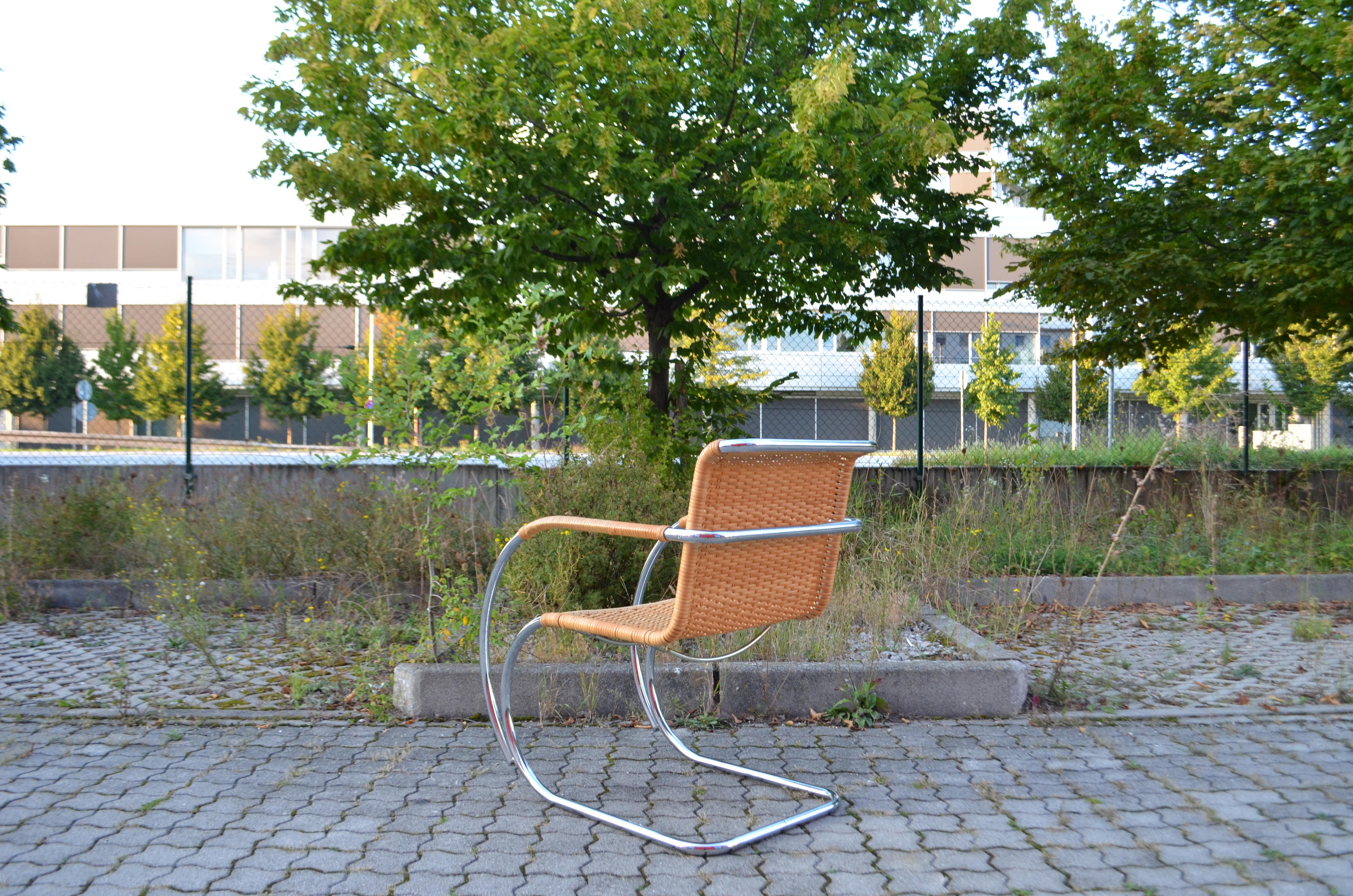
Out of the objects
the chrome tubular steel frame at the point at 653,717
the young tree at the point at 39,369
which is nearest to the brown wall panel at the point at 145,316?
the young tree at the point at 39,369

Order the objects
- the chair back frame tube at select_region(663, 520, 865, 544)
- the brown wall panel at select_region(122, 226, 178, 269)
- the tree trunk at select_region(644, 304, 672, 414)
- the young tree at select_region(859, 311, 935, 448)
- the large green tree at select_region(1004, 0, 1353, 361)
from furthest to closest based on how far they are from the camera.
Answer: the brown wall panel at select_region(122, 226, 178, 269), the young tree at select_region(859, 311, 935, 448), the large green tree at select_region(1004, 0, 1353, 361), the tree trunk at select_region(644, 304, 672, 414), the chair back frame tube at select_region(663, 520, 865, 544)

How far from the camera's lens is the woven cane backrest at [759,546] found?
2627mm

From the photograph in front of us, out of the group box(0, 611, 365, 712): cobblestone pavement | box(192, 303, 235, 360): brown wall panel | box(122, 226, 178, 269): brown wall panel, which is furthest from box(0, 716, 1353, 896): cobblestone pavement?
box(122, 226, 178, 269): brown wall panel

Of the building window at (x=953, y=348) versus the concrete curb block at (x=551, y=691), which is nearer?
the concrete curb block at (x=551, y=691)

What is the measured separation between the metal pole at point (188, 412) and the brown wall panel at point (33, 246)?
3983 centimetres

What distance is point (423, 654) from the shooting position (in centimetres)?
441

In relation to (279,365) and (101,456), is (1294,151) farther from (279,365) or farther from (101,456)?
(279,365)

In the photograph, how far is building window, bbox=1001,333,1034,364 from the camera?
3697cm

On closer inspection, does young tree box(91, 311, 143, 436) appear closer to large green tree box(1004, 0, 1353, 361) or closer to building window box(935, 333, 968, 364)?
building window box(935, 333, 968, 364)

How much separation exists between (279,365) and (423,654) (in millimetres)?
29722

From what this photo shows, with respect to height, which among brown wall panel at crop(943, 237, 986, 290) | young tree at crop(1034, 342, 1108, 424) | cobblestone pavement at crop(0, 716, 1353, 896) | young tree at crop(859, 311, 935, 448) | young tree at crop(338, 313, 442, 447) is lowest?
cobblestone pavement at crop(0, 716, 1353, 896)

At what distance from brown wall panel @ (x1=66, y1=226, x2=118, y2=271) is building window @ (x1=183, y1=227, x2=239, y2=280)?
333 cm

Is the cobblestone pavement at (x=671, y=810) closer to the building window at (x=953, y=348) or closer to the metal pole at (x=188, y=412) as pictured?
the metal pole at (x=188, y=412)

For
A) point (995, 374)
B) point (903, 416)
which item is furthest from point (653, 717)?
point (995, 374)
